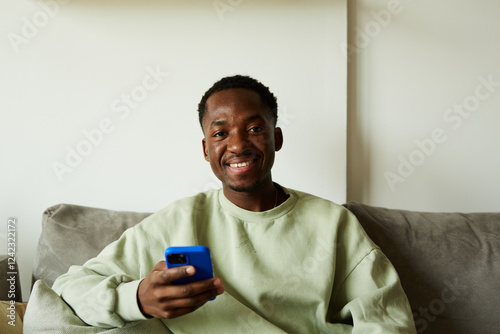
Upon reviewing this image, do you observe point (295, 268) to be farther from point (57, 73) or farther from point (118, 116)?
point (57, 73)

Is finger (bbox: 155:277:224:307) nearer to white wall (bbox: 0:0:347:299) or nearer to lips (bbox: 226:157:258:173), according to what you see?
lips (bbox: 226:157:258:173)

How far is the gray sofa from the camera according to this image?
1728 millimetres

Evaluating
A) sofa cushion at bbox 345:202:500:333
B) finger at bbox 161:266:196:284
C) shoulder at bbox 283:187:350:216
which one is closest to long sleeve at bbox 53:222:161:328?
finger at bbox 161:266:196:284

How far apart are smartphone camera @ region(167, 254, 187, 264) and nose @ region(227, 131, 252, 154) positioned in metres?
→ 0.43

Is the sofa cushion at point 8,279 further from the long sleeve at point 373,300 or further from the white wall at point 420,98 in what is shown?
the white wall at point 420,98

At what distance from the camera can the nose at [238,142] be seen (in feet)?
5.06

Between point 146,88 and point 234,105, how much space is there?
2.14 ft

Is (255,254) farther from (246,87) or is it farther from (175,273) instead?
(246,87)

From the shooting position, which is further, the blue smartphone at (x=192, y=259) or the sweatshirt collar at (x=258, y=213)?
the sweatshirt collar at (x=258, y=213)

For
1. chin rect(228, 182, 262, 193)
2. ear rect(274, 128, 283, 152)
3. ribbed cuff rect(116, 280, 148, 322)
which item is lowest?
ribbed cuff rect(116, 280, 148, 322)

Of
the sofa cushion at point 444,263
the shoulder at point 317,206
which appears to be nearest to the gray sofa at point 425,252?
the sofa cushion at point 444,263

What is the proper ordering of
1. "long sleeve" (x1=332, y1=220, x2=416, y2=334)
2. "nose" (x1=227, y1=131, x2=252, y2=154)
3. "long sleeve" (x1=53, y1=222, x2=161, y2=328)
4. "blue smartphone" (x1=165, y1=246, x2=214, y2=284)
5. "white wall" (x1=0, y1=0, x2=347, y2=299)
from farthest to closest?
"white wall" (x1=0, y1=0, x2=347, y2=299)
"nose" (x1=227, y1=131, x2=252, y2=154)
"long sleeve" (x1=332, y1=220, x2=416, y2=334)
"long sleeve" (x1=53, y1=222, x2=161, y2=328)
"blue smartphone" (x1=165, y1=246, x2=214, y2=284)

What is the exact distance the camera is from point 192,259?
120 centimetres

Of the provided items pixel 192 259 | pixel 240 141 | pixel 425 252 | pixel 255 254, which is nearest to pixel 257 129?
pixel 240 141
